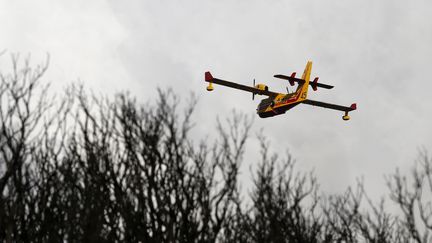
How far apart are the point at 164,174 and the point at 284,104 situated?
36.8ft

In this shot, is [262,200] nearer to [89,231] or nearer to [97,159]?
[97,159]

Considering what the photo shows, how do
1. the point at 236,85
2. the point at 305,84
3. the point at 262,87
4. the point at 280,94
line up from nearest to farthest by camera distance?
the point at 305,84 < the point at 280,94 < the point at 236,85 < the point at 262,87

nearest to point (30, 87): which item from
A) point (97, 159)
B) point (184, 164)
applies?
point (97, 159)

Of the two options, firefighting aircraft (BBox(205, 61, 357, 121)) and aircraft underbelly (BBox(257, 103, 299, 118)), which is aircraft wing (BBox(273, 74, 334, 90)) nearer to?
firefighting aircraft (BBox(205, 61, 357, 121))

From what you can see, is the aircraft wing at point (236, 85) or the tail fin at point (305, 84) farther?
the aircraft wing at point (236, 85)

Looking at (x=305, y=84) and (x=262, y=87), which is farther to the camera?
(x=262, y=87)

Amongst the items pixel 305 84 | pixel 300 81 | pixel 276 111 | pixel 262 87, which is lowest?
pixel 276 111

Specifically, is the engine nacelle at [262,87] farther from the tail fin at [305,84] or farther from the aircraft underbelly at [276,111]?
the tail fin at [305,84]

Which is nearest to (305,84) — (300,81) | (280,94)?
(300,81)

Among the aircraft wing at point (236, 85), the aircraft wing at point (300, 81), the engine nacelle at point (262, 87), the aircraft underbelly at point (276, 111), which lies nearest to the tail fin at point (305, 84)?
the aircraft wing at point (300, 81)

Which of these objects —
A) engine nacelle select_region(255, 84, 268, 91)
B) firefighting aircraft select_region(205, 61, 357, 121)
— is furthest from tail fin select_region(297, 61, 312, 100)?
engine nacelle select_region(255, 84, 268, 91)

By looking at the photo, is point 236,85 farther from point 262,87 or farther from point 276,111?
point 276,111

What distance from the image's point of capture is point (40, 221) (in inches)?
453

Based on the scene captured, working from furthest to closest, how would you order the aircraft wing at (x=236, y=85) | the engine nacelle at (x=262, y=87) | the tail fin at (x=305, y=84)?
the engine nacelle at (x=262, y=87) < the aircraft wing at (x=236, y=85) < the tail fin at (x=305, y=84)
